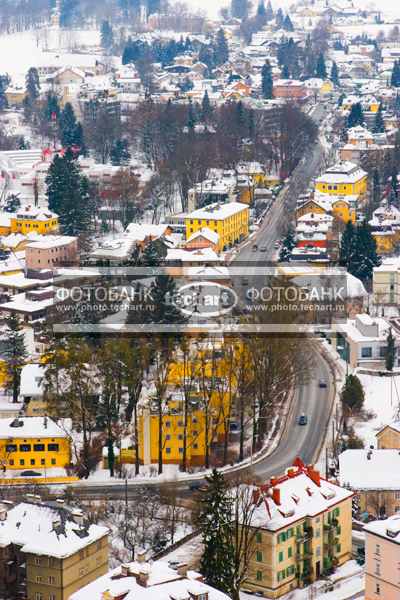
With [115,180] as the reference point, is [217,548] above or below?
below

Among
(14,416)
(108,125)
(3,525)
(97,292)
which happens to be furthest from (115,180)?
(3,525)

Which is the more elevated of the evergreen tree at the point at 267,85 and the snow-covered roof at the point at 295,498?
the evergreen tree at the point at 267,85

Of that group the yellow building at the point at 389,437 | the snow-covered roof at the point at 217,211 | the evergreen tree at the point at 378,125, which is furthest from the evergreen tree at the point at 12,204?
the yellow building at the point at 389,437

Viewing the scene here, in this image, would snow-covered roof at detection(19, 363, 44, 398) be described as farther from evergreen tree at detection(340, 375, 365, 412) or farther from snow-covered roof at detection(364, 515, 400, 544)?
snow-covered roof at detection(364, 515, 400, 544)

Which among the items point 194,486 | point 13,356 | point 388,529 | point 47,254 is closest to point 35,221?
point 47,254

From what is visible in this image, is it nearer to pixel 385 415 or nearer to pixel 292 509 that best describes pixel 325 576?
pixel 292 509

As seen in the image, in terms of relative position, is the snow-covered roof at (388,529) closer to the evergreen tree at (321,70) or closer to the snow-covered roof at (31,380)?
the snow-covered roof at (31,380)

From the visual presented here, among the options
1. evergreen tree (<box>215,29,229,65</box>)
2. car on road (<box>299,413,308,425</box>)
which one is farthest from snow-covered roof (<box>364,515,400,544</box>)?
evergreen tree (<box>215,29,229,65</box>)
